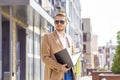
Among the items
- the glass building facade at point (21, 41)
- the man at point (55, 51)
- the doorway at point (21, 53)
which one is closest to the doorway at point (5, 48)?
the glass building facade at point (21, 41)

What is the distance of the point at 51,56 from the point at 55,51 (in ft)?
0.27

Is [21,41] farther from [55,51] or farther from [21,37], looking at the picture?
[55,51]

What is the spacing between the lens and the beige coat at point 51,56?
5.07 meters

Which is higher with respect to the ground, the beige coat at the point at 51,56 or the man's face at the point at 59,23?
the man's face at the point at 59,23

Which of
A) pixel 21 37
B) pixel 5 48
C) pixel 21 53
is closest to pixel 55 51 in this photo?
pixel 5 48

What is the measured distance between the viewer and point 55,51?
5145 millimetres

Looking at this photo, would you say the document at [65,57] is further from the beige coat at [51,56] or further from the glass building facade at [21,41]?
the glass building facade at [21,41]

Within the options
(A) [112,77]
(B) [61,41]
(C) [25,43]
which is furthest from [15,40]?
(B) [61,41]

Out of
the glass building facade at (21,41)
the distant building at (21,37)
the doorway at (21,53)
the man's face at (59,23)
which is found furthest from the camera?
the doorway at (21,53)

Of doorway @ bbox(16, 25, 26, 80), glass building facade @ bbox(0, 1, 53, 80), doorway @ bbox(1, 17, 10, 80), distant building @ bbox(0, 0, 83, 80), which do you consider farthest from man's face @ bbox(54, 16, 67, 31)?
doorway @ bbox(16, 25, 26, 80)

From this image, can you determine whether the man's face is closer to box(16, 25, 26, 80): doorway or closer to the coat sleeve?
the coat sleeve

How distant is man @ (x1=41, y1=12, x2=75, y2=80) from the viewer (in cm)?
507

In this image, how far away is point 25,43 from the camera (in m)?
16.3

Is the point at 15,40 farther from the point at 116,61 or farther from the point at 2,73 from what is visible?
the point at 116,61
